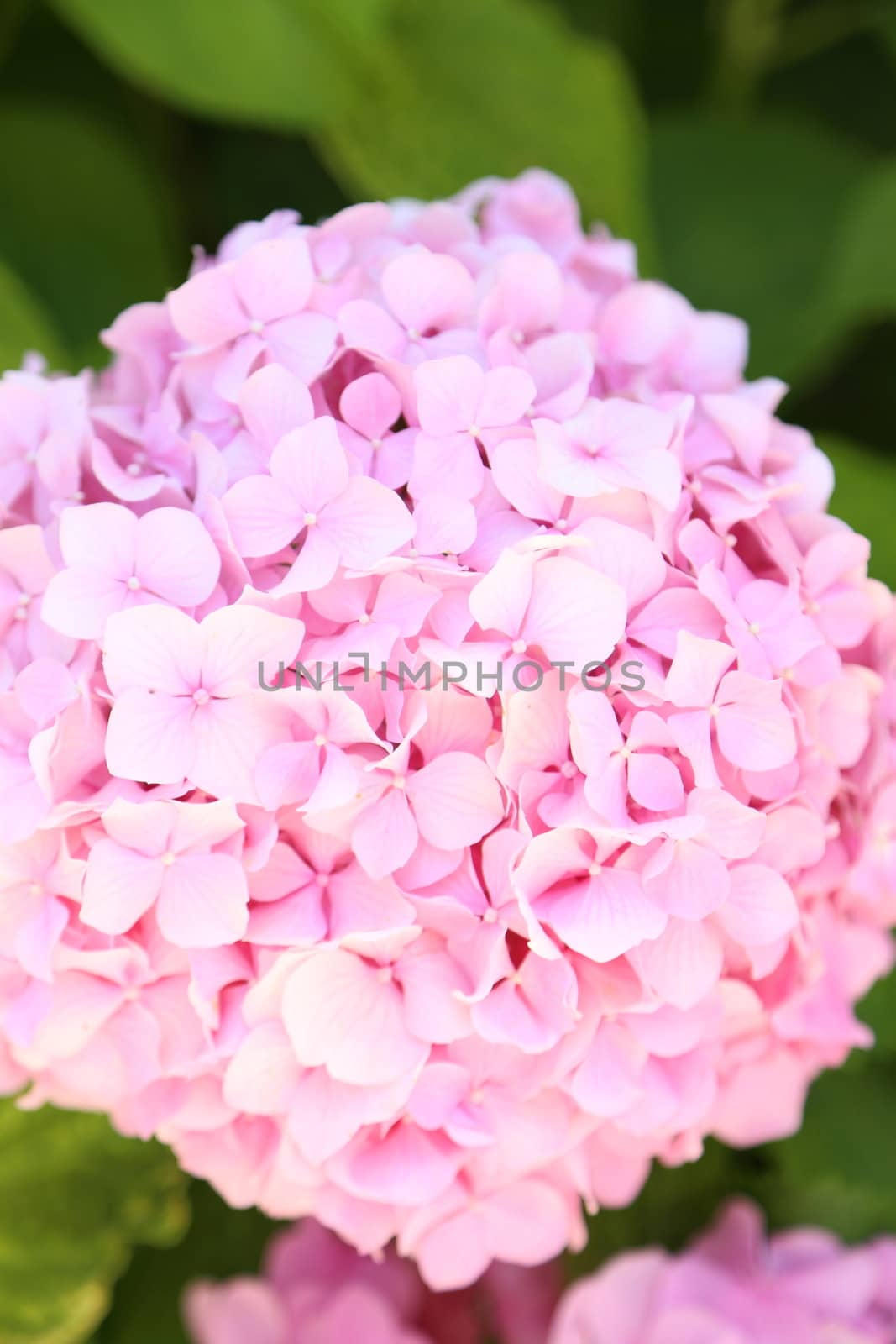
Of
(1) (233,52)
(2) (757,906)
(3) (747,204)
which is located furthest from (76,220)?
(2) (757,906)

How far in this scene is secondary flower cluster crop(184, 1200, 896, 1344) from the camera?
0.57m

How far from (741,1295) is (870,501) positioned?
12.9 inches

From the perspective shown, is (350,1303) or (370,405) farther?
(350,1303)

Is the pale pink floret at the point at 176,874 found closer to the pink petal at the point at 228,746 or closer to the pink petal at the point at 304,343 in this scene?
the pink petal at the point at 228,746

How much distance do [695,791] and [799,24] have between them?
609 mm

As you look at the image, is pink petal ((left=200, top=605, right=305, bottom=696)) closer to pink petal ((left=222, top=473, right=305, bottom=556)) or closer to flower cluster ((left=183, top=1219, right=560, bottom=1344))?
pink petal ((left=222, top=473, right=305, bottom=556))

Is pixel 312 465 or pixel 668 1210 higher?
pixel 312 465

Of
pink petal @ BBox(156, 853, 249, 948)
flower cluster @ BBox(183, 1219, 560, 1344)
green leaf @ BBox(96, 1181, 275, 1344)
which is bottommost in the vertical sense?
green leaf @ BBox(96, 1181, 275, 1344)

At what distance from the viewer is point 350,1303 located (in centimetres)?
60

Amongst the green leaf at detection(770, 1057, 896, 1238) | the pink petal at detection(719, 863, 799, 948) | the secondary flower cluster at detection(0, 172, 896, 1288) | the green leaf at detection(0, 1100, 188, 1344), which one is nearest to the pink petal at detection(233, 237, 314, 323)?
the secondary flower cluster at detection(0, 172, 896, 1288)

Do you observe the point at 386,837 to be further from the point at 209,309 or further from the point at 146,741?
the point at 209,309

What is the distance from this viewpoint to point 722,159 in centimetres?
83

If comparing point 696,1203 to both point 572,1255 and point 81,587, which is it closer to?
point 572,1255

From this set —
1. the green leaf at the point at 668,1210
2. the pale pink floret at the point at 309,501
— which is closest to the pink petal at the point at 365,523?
the pale pink floret at the point at 309,501
